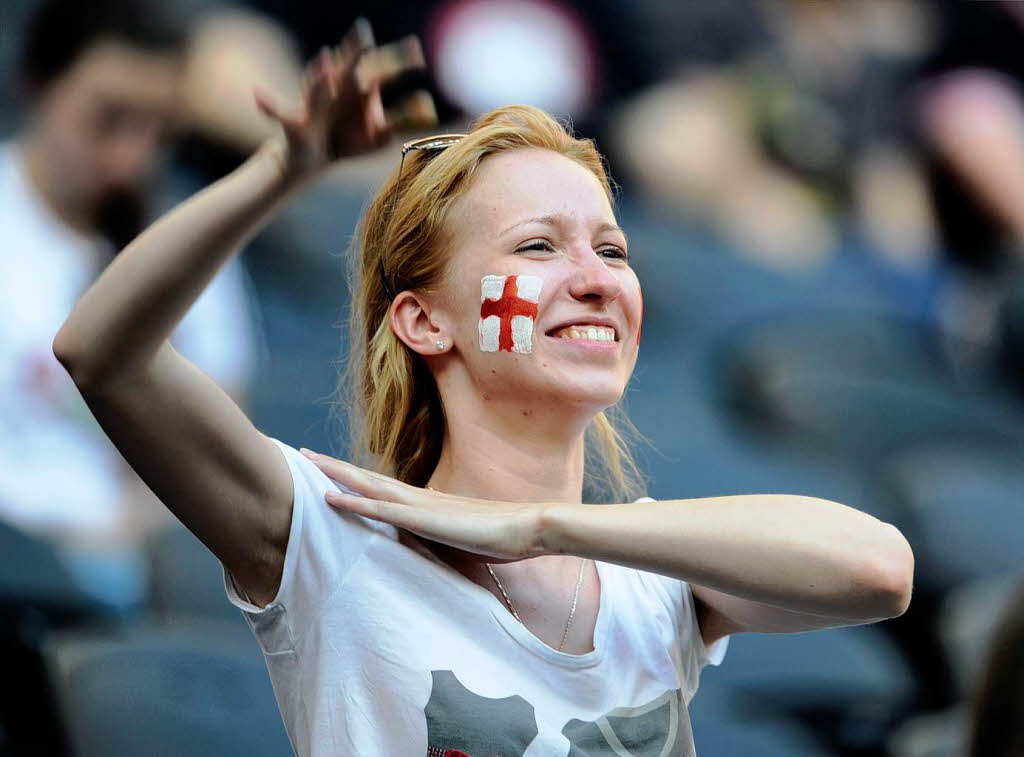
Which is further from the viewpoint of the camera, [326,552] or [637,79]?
[637,79]

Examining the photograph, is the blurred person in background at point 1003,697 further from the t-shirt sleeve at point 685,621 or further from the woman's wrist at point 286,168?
the woman's wrist at point 286,168

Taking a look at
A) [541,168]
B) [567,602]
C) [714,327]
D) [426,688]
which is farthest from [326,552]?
[714,327]

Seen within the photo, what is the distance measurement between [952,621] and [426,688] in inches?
105

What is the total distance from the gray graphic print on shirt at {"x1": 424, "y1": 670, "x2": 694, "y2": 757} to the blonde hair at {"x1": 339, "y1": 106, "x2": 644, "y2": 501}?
435 mm

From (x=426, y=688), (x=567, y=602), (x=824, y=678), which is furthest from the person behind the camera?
(x=824, y=678)

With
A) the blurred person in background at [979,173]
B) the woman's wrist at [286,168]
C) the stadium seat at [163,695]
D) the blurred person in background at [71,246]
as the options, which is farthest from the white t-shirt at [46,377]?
the blurred person in background at [979,173]

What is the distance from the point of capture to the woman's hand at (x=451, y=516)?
1452mm

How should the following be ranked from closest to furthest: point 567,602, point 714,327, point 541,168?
point 567,602, point 541,168, point 714,327

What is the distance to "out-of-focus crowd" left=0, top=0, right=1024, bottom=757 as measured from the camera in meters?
2.87

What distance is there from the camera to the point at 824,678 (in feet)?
11.9

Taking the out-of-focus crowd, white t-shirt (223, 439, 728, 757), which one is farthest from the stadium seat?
white t-shirt (223, 439, 728, 757)

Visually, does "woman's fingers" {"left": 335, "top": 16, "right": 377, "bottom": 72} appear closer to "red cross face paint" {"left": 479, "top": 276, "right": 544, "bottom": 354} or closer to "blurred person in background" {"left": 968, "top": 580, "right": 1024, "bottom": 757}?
"red cross face paint" {"left": 479, "top": 276, "right": 544, "bottom": 354}

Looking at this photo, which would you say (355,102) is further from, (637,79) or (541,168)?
(637,79)

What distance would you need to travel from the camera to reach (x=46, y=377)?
9.56 ft
